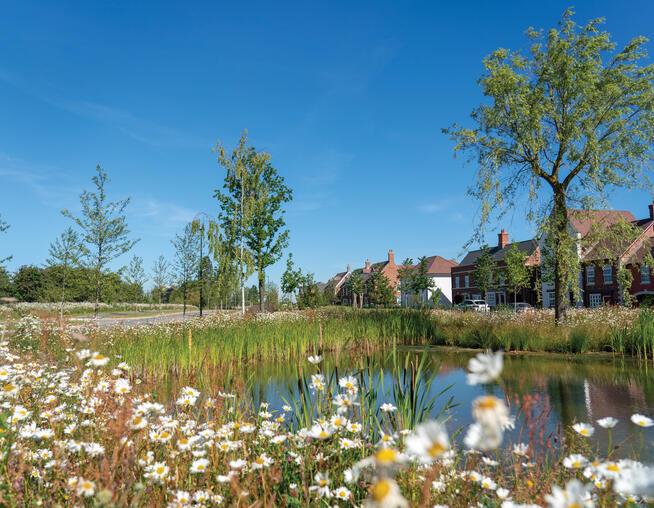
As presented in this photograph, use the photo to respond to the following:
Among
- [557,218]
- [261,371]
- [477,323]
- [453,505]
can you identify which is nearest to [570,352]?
[477,323]

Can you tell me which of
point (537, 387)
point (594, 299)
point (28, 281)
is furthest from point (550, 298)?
→ point (28, 281)

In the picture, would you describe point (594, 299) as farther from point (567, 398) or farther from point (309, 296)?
point (567, 398)

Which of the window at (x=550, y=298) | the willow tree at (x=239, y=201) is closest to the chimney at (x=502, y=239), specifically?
the window at (x=550, y=298)

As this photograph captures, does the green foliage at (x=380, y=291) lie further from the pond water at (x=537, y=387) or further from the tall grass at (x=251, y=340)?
the pond water at (x=537, y=387)

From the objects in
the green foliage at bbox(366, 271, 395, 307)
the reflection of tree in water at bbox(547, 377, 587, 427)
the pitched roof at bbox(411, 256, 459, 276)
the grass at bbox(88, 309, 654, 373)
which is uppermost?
the pitched roof at bbox(411, 256, 459, 276)

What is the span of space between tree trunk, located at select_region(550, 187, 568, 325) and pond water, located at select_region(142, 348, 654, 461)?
13.8 ft

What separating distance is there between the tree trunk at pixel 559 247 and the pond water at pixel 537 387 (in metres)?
4.21

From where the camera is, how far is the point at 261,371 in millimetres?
10367

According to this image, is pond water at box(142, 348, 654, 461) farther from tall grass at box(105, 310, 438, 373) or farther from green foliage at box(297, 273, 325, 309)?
green foliage at box(297, 273, 325, 309)

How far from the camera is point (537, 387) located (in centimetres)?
820

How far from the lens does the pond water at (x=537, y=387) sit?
4891 millimetres

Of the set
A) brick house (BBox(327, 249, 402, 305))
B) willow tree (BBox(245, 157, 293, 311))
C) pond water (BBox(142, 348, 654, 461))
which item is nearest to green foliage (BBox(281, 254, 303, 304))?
willow tree (BBox(245, 157, 293, 311))

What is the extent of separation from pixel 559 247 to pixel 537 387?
30.7ft

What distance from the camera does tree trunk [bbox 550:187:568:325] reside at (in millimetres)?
16094
